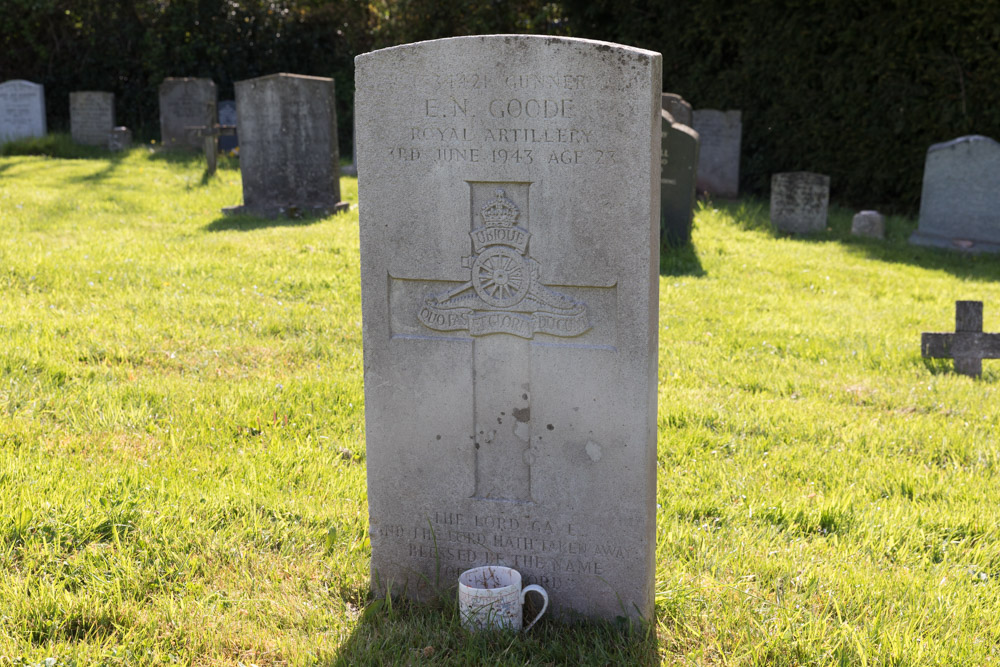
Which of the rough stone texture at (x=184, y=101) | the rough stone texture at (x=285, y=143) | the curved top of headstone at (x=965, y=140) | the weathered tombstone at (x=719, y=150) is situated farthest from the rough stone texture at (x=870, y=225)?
the rough stone texture at (x=184, y=101)

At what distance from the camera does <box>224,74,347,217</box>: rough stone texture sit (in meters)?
10.1

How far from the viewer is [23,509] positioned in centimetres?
319

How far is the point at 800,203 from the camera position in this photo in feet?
36.5

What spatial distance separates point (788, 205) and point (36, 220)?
27.3 ft

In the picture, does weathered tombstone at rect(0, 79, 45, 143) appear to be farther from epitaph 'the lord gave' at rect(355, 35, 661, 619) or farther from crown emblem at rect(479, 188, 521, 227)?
crown emblem at rect(479, 188, 521, 227)

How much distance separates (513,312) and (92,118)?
1598 centimetres

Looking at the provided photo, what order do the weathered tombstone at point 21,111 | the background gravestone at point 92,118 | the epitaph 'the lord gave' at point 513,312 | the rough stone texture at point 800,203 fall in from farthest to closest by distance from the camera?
the background gravestone at point 92,118 < the weathered tombstone at point 21,111 < the rough stone texture at point 800,203 < the epitaph 'the lord gave' at point 513,312

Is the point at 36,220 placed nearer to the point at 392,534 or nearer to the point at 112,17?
the point at 392,534

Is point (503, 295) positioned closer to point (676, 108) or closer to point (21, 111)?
point (676, 108)

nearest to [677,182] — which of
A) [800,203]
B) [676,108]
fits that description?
[800,203]

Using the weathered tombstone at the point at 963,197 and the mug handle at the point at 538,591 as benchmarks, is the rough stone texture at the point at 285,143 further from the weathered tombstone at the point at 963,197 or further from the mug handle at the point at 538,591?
the mug handle at the point at 538,591

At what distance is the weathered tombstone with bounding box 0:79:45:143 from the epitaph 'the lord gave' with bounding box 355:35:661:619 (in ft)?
51.8

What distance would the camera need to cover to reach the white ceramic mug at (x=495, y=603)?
107 inches

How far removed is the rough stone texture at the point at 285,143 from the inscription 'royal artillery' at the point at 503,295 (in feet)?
25.8
